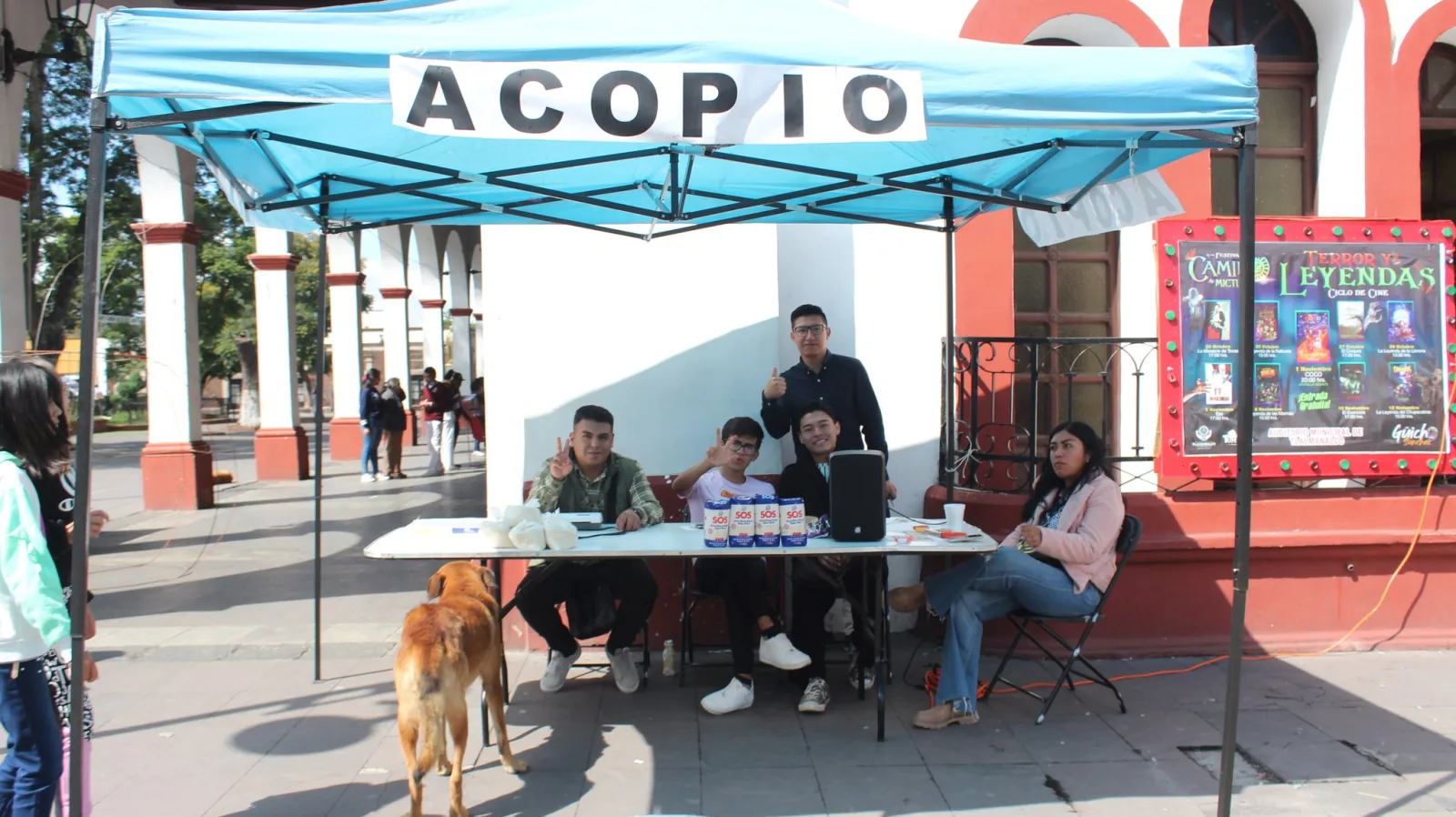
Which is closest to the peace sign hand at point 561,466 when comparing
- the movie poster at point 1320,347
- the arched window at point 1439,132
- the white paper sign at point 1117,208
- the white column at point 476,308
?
the white paper sign at point 1117,208

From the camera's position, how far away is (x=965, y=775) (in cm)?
404

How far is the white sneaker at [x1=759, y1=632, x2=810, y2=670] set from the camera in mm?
4680

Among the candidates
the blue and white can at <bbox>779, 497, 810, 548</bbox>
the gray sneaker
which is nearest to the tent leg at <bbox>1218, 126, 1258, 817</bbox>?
the blue and white can at <bbox>779, 497, 810, 548</bbox>

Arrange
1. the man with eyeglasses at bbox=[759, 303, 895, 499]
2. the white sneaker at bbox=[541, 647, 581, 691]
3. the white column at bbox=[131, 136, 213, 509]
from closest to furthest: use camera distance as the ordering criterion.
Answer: the white sneaker at bbox=[541, 647, 581, 691], the man with eyeglasses at bbox=[759, 303, 895, 499], the white column at bbox=[131, 136, 213, 509]

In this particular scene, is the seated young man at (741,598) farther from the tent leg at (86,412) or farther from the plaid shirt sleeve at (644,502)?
the tent leg at (86,412)

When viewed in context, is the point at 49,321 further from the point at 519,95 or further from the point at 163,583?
the point at 519,95

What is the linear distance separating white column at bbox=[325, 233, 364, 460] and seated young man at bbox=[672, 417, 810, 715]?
1362 centimetres

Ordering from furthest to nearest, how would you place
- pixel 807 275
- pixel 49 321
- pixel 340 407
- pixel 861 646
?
pixel 49 321 → pixel 340 407 → pixel 807 275 → pixel 861 646

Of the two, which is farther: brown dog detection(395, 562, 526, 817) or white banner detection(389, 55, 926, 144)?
brown dog detection(395, 562, 526, 817)

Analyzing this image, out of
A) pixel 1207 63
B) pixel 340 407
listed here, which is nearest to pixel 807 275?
pixel 1207 63

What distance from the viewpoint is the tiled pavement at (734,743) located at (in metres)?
3.81

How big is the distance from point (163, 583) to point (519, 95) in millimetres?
6288

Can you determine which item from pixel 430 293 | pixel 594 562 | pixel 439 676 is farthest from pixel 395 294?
pixel 439 676

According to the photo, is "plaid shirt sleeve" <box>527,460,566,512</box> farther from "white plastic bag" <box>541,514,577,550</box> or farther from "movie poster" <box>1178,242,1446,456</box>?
"movie poster" <box>1178,242,1446,456</box>
